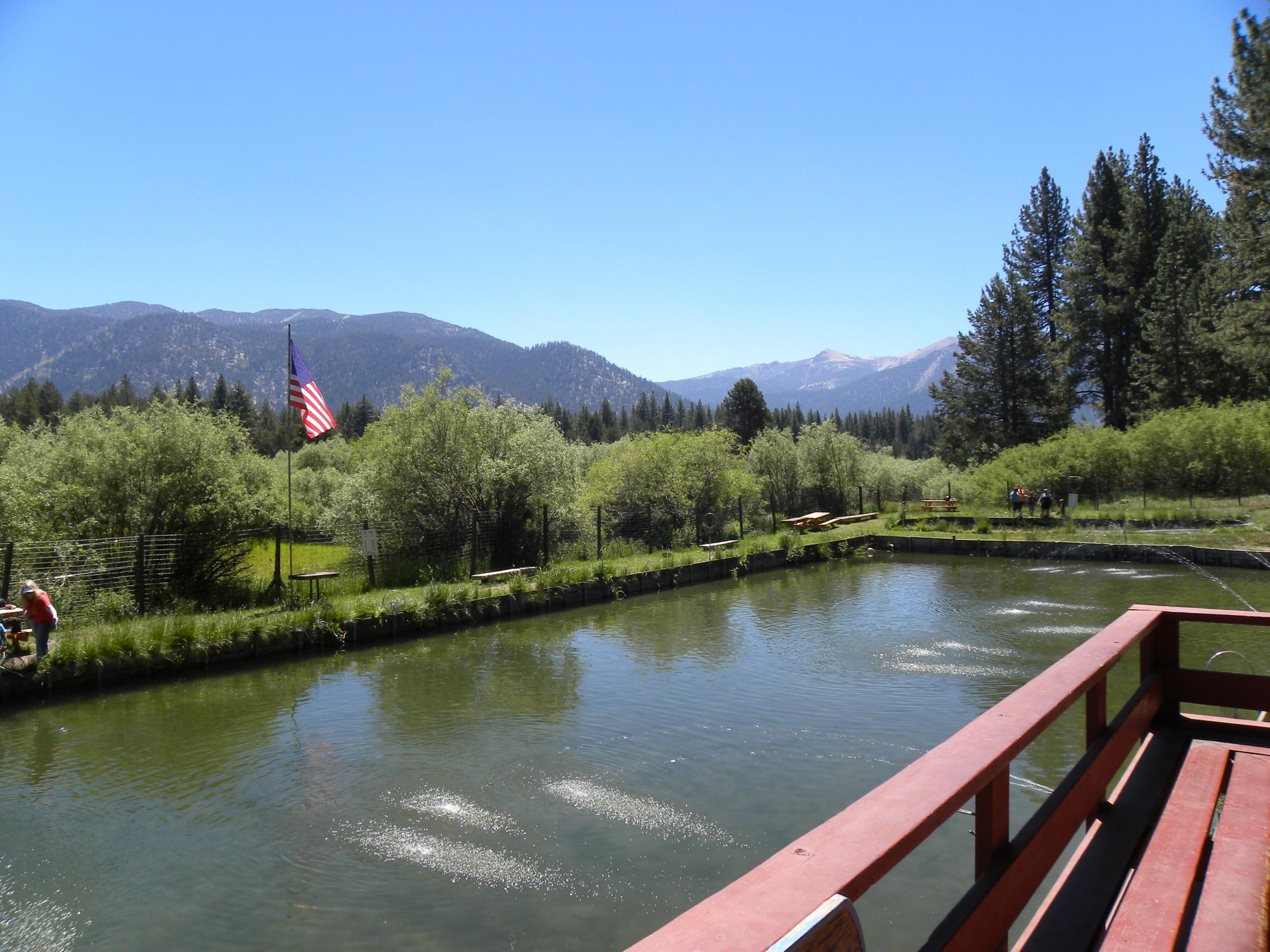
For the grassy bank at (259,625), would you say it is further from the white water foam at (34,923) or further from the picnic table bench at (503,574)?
the white water foam at (34,923)

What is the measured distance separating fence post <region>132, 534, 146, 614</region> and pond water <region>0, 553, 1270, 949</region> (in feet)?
10.4

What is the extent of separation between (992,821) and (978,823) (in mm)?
85

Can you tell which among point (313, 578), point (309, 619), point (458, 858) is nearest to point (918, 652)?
point (458, 858)

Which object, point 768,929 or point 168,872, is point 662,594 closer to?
point 168,872

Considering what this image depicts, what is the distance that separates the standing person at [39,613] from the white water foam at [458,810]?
23.4ft

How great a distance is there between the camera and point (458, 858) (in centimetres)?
627

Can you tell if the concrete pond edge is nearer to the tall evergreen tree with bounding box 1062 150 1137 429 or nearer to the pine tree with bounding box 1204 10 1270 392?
the pine tree with bounding box 1204 10 1270 392

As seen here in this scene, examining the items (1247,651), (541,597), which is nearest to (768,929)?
(1247,651)

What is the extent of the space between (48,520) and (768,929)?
1727 centimetres

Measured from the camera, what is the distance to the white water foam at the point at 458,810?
6.81m

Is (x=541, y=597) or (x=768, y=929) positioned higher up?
(x=768, y=929)

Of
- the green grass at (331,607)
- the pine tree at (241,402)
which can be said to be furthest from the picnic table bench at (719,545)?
the pine tree at (241,402)

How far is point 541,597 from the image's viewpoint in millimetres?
17500

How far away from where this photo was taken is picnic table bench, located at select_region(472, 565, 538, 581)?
18266mm
